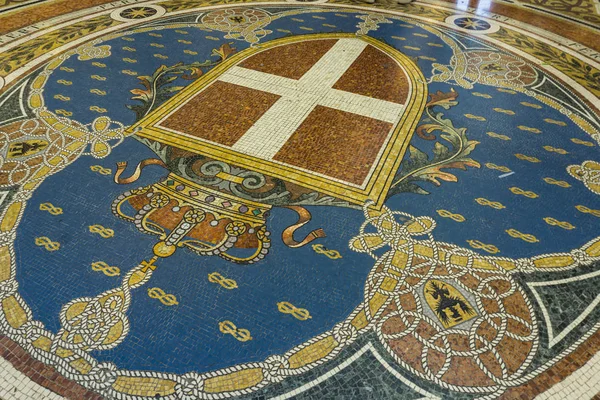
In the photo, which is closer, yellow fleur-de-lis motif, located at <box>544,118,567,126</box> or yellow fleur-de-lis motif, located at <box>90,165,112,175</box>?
yellow fleur-de-lis motif, located at <box>90,165,112,175</box>

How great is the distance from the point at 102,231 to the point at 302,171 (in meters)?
1.39

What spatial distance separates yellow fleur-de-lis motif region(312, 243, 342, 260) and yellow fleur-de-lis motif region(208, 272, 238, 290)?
534 millimetres

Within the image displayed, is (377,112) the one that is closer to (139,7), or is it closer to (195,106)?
(195,106)

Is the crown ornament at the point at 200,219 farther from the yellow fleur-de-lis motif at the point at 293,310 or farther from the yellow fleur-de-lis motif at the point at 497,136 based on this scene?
the yellow fleur-de-lis motif at the point at 497,136

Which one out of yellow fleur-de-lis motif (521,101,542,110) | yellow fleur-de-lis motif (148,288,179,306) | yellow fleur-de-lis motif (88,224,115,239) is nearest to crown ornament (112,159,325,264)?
yellow fleur-de-lis motif (88,224,115,239)

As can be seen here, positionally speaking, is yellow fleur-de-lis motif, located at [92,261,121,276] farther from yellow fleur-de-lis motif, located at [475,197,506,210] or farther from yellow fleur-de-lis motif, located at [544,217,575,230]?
yellow fleur-de-lis motif, located at [544,217,575,230]

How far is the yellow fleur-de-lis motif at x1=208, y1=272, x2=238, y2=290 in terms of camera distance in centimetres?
239

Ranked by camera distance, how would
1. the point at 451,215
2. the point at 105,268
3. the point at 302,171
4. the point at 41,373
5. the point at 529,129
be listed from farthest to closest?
1. the point at 529,129
2. the point at 302,171
3. the point at 451,215
4. the point at 105,268
5. the point at 41,373

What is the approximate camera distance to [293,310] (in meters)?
2.29

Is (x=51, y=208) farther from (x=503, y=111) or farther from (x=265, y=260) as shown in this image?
(x=503, y=111)

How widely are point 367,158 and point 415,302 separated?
1264mm

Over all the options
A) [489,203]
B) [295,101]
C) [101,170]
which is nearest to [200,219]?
[101,170]

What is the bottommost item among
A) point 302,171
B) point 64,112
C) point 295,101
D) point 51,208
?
point 51,208

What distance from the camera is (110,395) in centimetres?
194
